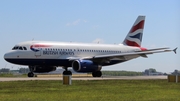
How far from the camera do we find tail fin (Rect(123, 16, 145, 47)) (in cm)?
6059

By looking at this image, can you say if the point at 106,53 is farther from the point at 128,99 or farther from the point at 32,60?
the point at 128,99

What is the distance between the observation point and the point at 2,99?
20.2 meters

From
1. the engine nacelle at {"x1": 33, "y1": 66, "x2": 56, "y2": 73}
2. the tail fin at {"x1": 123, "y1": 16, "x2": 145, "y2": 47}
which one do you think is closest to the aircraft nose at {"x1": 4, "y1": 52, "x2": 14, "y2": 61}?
the engine nacelle at {"x1": 33, "y1": 66, "x2": 56, "y2": 73}

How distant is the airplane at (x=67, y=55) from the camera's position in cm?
4825

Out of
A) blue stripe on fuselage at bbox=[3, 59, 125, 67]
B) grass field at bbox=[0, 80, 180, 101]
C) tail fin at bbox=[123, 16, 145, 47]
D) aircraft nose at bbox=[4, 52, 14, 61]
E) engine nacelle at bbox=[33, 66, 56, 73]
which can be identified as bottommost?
grass field at bbox=[0, 80, 180, 101]

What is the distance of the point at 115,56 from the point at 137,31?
11.3m

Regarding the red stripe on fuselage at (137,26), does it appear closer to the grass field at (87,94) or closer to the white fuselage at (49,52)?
the white fuselage at (49,52)

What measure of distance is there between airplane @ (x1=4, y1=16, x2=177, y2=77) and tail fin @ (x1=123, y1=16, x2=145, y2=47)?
11.0ft

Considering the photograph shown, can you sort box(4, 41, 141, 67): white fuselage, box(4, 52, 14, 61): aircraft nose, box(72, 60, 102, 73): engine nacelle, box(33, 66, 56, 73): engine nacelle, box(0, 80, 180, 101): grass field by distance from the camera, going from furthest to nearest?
box(33, 66, 56, 73): engine nacelle → box(72, 60, 102, 73): engine nacelle → box(4, 41, 141, 67): white fuselage → box(4, 52, 14, 61): aircraft nose → box(0, 80, 180, 101): grass field

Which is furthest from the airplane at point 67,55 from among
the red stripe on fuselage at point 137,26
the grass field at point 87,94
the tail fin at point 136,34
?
the grass field at point 87,94

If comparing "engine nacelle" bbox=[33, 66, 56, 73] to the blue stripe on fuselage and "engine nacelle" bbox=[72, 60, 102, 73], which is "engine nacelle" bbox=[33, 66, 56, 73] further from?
"engine nacelle" bbox=[72, 60, 102, 73]

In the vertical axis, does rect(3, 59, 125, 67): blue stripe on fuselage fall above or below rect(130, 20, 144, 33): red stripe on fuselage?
below

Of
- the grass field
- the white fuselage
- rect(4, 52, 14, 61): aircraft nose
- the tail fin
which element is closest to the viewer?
the grass field

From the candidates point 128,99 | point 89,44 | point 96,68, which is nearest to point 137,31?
point 89,44
